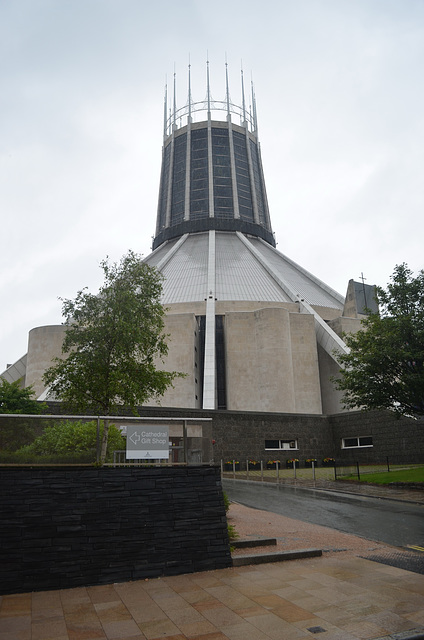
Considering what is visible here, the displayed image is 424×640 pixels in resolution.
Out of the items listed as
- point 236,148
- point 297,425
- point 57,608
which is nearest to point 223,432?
point 297,425

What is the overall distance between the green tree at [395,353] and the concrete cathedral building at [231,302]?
26.1 feet

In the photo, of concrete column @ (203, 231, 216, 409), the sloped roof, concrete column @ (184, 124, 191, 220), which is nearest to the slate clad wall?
concrete column @ (203, 231, 216, 409)

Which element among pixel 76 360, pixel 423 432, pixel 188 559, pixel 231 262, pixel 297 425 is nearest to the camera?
pixel 188 559

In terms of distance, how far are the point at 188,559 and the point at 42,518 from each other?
2.61m

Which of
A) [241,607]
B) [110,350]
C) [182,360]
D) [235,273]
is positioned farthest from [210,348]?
[241,607]

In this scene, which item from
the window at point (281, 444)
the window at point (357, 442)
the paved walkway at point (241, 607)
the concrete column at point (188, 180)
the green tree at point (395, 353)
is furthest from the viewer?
the concrete column at point (188, 180)

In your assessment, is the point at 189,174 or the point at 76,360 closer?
the point at 76,360

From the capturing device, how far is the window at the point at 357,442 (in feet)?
102

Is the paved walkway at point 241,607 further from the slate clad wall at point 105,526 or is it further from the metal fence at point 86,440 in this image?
the metal fence at point 86,440

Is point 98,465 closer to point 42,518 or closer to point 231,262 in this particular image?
point 42,518

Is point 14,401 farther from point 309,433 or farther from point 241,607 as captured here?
point 309,433

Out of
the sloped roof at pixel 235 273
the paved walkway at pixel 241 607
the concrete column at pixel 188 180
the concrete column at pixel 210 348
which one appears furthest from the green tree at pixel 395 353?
the concrete column at pixel 188 180

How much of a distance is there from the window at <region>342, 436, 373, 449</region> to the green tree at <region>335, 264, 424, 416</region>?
9096mm

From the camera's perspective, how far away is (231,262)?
50969 mm
